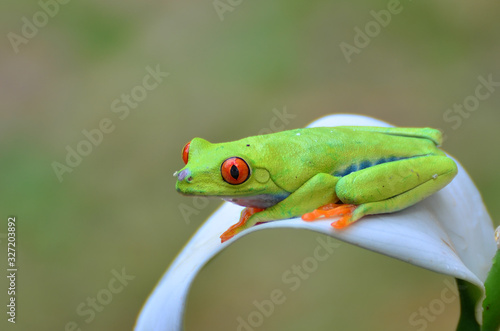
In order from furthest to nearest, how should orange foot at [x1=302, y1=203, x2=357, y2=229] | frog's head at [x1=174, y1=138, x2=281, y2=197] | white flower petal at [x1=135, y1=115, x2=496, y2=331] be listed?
frog's head at [x1=174, y1=138, x2=281, y2=197] → orange foot at [x1=302, y1=203, x2=357, y2=229] → white flower petal at [x1=135, y1=115, x2=496, y2=331]

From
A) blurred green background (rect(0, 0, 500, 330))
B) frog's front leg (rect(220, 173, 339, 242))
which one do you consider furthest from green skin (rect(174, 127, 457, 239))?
blurred green background (rect(0, 0, 500, 330))

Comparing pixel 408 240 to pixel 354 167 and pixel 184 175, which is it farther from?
pixel 184 175

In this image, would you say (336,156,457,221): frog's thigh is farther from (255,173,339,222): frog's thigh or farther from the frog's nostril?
the frog's nostril

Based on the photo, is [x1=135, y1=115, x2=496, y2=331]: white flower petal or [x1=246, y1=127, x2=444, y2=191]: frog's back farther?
[x1=246, y1=127, x2=444, y2=191]: frog's back

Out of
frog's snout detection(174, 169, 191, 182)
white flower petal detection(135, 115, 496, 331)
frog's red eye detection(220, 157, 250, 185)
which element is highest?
frog's snout detection(174, 169, 191, 182)

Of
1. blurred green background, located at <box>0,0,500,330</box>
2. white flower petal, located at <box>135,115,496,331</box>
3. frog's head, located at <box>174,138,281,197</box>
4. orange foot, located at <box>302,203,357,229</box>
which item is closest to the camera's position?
white flower petal, located at <box>135,115,496,331</box>

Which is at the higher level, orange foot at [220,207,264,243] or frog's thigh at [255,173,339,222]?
orange foot at [220,207,264,243]

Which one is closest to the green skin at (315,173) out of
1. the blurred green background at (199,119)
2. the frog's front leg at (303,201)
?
the frog's front leg at (303,201)
